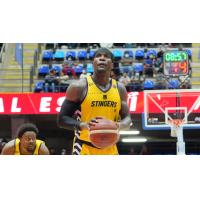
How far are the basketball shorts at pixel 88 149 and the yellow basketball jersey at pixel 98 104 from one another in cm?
4

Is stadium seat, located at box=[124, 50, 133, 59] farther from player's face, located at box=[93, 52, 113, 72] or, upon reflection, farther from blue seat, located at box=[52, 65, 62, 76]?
player's face, located at box=[93, 52, 113, 72]

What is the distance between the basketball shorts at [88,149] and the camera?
3988 millimetres

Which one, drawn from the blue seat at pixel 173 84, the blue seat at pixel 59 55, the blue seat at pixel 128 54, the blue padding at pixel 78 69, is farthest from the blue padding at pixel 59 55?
the blue seat at pixel 173 84

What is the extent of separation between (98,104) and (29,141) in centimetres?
89

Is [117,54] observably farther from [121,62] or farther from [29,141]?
[29,141]

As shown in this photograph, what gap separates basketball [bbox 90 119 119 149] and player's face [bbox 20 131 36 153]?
A: 0.81 metres

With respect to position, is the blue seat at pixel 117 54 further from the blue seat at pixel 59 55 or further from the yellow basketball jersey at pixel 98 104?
the yellow basketball jersey at pixel 98 104

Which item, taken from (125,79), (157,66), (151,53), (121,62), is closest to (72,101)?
(125,79)

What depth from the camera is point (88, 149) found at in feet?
13.2

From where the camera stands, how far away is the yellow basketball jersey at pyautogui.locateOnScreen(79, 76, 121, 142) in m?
3.99

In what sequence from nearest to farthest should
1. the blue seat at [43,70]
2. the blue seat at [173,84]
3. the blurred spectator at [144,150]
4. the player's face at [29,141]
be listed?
the player's face at [29,141] → the blue seat at [173,84] → the blurred spectator at [144,150] → the blue seat at [43,70]

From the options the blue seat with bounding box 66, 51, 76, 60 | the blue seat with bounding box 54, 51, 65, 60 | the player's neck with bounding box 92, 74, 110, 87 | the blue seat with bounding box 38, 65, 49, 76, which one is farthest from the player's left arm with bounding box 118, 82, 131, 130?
the blue seat with bounding box 54, 51, 65, 60

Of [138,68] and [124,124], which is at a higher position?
[138,68]

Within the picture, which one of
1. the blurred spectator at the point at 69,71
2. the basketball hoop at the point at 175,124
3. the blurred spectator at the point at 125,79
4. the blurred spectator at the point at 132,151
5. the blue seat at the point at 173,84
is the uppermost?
the blurred spectator at the point at 69,71
